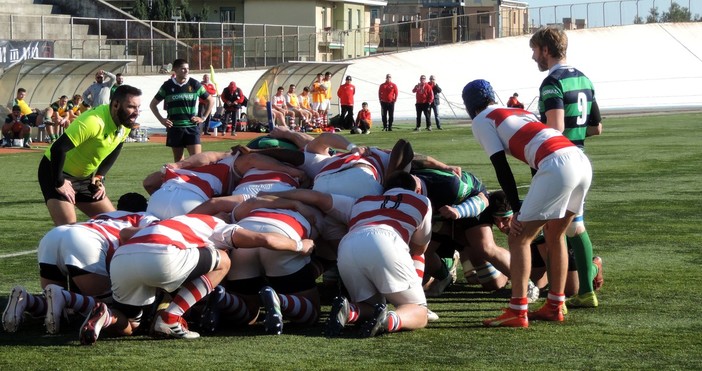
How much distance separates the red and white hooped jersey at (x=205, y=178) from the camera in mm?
7871

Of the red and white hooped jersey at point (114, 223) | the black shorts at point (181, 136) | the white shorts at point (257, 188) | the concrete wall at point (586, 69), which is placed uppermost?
the concrete wall at point (586, 69)

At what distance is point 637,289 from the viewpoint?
7945mm

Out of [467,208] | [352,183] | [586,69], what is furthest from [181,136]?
[586,69]

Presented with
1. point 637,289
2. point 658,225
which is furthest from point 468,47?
point 637,289

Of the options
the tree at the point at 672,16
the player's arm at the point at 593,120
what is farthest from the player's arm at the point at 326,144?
the tree at the point at 672,16

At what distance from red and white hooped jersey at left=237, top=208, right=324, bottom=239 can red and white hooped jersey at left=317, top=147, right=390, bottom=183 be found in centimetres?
71

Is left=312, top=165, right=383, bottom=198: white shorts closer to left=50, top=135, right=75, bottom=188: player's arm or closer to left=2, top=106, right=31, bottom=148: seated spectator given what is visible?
left=50, top=135, right=75, bottom=188: player's arm

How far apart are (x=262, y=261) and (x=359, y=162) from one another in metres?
1.19

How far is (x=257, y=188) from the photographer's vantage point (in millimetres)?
7645

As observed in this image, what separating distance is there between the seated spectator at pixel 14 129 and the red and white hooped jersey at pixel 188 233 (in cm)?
2014

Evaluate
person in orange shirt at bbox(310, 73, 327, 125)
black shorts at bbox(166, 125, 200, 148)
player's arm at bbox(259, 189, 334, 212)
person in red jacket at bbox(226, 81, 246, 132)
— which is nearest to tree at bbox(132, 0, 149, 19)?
person in orange shirt at bbox(310, 73, 327, 125)

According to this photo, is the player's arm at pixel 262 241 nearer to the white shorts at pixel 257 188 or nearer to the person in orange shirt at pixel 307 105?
the white shorts at pixel 257 188

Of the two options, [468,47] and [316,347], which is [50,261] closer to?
[316,347]

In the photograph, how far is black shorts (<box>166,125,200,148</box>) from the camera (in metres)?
15.4
